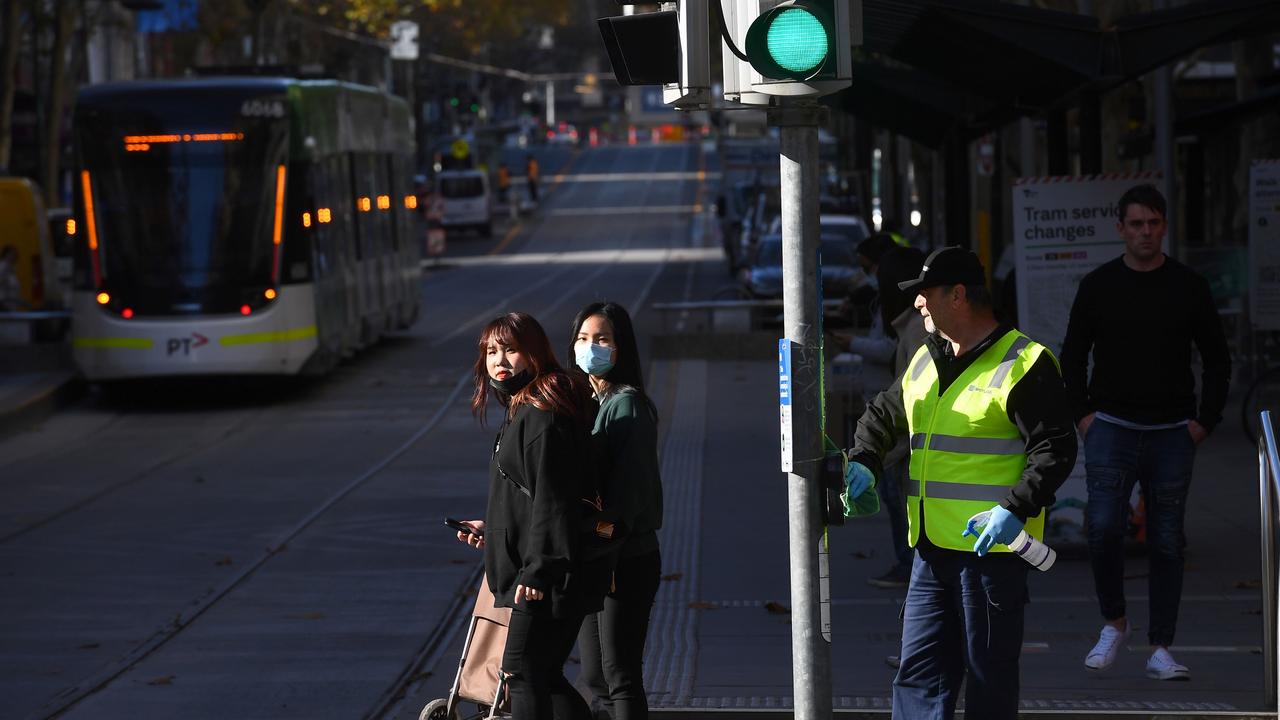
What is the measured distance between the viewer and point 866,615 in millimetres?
9000

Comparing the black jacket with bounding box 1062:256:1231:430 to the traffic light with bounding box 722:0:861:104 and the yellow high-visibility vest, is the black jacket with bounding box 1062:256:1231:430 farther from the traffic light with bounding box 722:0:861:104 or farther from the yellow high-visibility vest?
the traffic light with bounding box 722:0:861:104

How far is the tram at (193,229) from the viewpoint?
1888cm

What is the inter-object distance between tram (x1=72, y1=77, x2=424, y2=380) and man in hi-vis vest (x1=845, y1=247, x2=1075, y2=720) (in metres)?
14.2

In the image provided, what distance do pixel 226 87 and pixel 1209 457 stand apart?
10297 mm

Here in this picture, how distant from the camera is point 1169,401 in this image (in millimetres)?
7332

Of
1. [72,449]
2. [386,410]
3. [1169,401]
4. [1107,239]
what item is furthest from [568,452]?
[386,410]

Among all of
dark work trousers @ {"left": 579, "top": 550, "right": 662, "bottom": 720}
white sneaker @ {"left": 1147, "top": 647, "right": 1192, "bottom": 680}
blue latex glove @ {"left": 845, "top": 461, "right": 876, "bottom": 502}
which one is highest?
blue latex glove @ {"left": 845, "top": 461, "right": 876, "bottom": 502}

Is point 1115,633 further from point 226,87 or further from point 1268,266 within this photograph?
point 226,87

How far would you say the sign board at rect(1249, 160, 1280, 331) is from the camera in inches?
584

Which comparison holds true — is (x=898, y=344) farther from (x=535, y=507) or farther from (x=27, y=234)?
(x=27, y=234)

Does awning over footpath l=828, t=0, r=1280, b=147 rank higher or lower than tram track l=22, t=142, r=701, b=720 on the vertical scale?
higher

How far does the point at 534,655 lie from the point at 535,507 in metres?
0.48

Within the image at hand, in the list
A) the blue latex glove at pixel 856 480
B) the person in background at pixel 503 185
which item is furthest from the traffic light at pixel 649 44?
the person in background at pixel 503 185

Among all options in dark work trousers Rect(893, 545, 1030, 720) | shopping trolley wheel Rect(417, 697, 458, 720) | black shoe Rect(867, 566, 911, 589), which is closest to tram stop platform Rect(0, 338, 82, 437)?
black shoe Rect(867, 566, 911, 589)
